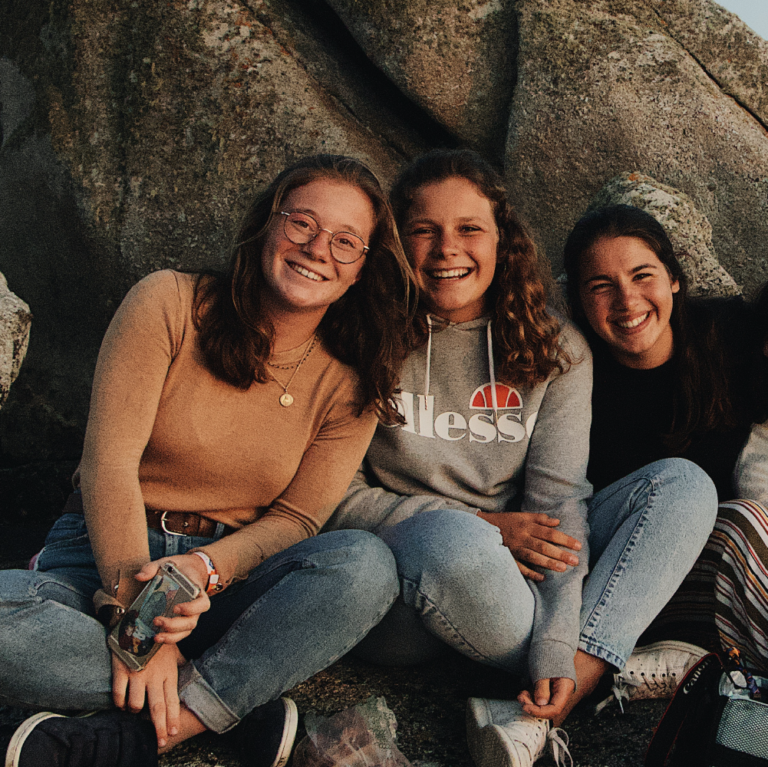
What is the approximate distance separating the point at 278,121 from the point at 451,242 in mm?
1614

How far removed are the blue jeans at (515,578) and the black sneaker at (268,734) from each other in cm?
38

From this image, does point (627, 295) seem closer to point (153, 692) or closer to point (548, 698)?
point (548, 698)

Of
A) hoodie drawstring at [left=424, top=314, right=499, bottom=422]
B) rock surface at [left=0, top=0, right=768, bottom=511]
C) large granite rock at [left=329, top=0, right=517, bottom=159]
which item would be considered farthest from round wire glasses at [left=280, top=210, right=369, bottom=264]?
large granite rock at [left=329, top=0, right=517, bottom=159]

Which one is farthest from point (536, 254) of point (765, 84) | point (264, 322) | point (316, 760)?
point (765, 84)

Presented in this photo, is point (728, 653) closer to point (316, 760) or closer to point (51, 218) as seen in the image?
point (316, 760)

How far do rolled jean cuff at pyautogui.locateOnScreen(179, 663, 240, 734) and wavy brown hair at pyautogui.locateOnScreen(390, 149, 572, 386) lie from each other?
111 cm

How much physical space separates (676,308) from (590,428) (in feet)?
1.61

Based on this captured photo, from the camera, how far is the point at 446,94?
12.0 ft

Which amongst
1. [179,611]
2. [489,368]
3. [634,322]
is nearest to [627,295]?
[634,322]

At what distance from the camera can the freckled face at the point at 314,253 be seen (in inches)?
79.9

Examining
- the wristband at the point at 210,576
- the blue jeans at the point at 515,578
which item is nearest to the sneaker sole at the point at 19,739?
the wristband at the point at 210,576

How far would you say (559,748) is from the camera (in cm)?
181

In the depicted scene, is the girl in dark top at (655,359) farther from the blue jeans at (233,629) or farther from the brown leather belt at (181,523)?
the brown leather belt at (181,523)

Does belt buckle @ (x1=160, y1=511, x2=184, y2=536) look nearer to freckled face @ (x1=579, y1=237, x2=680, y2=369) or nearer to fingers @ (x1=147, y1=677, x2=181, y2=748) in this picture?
fingers @ (x1=147, y1=677, x2=181, y2=748)
